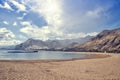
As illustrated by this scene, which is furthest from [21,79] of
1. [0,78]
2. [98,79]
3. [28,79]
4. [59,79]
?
[98,79]

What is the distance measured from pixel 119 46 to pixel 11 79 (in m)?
196

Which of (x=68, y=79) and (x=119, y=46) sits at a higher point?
(x=119, y=46)

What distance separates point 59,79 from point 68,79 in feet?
2.91

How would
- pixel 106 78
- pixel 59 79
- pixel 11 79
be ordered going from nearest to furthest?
pixel 11 79
pixel 59 79
pixel 106 78

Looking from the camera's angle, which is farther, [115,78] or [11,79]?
[115,78]

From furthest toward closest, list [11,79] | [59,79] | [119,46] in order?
[119,46] < [59,79] < [11,79]

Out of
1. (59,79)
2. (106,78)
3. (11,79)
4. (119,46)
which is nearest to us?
(11,79)

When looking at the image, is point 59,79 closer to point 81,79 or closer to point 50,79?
point 50,79

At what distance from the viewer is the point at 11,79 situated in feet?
52.2

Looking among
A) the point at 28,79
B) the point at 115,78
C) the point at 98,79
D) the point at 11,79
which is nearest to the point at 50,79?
the point at 28,79

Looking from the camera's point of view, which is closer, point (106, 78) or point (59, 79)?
point (59, 79)

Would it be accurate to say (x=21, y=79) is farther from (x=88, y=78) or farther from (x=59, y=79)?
(x=88, y=78)

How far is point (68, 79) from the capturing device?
17.1m

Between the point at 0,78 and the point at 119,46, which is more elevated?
the point at 119,46
